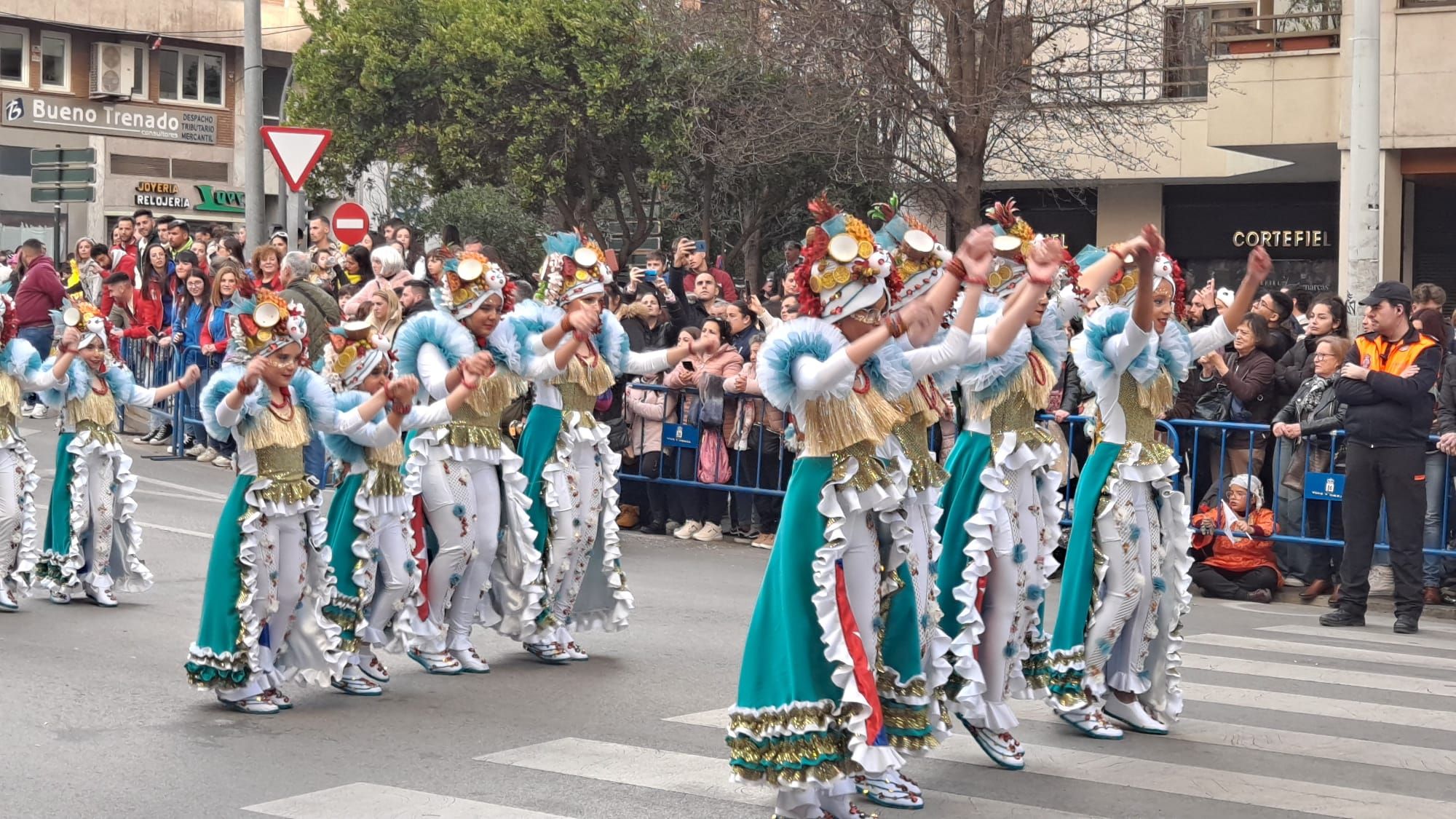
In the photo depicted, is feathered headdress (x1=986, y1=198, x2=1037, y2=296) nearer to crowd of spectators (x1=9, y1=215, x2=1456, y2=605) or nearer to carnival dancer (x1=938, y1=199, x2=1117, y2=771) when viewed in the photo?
carnival dancer (x1=938, y1=199, x2=1117, y2=771)

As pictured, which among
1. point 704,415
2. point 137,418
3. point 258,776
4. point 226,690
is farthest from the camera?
point 137,418

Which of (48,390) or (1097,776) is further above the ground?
(48,390)

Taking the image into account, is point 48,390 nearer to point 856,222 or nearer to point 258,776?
point 258,776

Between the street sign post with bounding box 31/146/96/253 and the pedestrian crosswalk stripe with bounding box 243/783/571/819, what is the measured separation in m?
16.1

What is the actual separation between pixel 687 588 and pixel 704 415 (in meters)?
2.95

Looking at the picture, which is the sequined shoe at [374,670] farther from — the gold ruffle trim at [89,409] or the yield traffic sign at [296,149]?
the yield traffic sign at [296,149]

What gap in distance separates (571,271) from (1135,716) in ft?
11.6

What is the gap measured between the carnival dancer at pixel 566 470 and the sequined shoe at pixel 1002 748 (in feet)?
8.97

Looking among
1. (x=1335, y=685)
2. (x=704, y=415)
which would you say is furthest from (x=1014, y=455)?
(x=704, y=415)

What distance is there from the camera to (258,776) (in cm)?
666

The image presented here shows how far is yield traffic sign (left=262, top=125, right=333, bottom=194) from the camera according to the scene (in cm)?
1675

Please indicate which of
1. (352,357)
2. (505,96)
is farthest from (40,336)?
(505,96)

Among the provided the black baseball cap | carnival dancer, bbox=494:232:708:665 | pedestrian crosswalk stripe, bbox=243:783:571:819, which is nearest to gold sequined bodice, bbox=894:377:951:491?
pedestrian crosswalk stripe, bbox=243:783:571:819

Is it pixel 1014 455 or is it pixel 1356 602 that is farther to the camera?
pixel 1356 602
